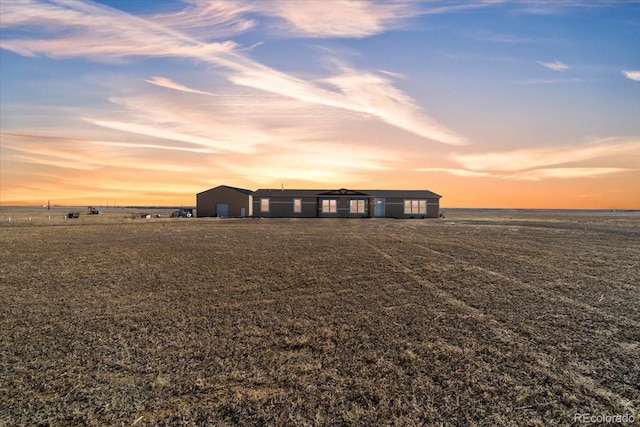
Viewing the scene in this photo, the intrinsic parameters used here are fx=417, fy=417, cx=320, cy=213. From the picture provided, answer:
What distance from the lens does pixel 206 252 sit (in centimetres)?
1527

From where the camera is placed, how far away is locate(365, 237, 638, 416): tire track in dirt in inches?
179

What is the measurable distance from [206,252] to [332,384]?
1144 centimetres

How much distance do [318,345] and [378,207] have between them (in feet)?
157

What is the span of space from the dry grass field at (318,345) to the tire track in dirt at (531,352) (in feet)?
0.08

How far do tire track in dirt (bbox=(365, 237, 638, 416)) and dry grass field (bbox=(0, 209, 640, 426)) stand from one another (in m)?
0.02

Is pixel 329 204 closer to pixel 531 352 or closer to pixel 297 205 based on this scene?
pixel 297 205

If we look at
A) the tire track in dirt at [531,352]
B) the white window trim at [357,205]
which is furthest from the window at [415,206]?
the tire track in dirt at [531,352]

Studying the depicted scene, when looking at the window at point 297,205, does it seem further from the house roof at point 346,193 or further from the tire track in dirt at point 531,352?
the tire track in dirt at point 531,352

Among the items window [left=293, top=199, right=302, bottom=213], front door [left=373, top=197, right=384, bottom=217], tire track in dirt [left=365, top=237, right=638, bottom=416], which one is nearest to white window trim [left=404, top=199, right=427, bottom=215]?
front door [left=373, top=197, right=384, bottom=217]

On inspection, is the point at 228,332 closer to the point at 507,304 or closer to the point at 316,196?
the point at 507,304

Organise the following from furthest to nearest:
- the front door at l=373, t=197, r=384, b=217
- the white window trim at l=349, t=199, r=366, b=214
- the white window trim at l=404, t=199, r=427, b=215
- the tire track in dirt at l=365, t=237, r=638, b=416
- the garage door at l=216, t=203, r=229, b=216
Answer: the white window trim at l=404, t=199, r=427, b=215
the garage door at l=216, t=203, r=229, b=216
the front door at l=373, t=197, r=384, b=217
the white window trim at l=349, t=199, r=366, b=214
the tire track in dirt at l=365, t=237, r=638, b=416

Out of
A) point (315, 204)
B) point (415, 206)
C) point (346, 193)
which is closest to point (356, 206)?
point (346, 193)

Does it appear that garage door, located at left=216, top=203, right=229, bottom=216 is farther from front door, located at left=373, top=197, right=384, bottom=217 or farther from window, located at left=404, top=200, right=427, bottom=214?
window, located at left=404, top=200, right=427, bottom=214

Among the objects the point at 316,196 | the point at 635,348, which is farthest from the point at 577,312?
the point at 316,196
